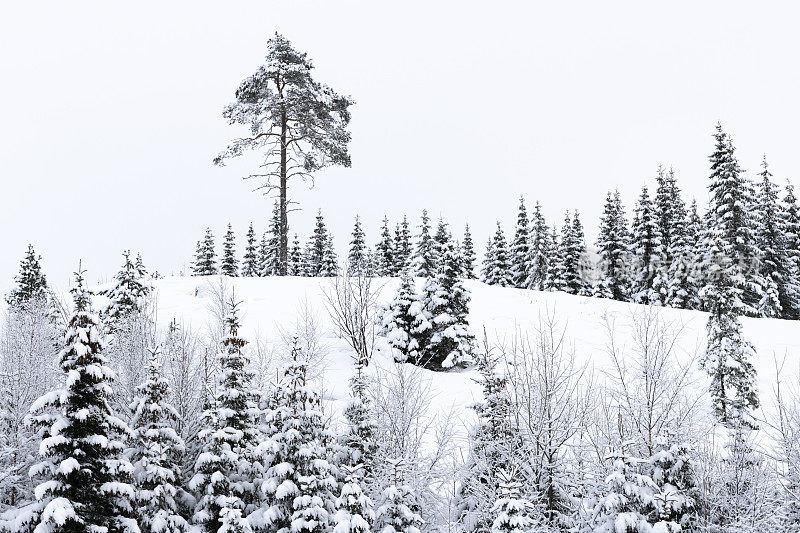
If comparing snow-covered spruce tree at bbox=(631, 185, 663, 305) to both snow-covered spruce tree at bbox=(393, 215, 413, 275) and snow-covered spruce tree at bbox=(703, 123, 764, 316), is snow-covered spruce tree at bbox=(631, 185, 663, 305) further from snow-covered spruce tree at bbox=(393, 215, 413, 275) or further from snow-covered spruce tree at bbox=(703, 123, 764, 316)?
snow-covered spruce tree at bbox=(393, 215, 413, 275)

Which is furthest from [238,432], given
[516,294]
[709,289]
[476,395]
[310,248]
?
[310,248]

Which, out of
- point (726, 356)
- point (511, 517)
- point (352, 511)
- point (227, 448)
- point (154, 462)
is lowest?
point (352, 511)

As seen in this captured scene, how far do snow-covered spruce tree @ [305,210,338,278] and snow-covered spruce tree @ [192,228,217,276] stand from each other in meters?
9.82

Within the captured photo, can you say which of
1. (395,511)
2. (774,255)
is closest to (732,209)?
(774,255)

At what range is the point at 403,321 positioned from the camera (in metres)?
23.0

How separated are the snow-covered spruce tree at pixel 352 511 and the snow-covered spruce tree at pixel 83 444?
149 inches

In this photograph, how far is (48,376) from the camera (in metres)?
18.1

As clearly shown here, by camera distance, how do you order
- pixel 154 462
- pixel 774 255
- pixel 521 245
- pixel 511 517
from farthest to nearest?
1. pixel 521 245
2. pixel 774 255
3. pixel 154 462
4. pixel 511 517

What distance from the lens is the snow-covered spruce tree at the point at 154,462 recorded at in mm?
10688

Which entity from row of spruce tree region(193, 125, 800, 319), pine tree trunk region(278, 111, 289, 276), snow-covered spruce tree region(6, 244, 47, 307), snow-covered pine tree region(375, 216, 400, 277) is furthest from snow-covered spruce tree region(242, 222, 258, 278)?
pine tree trunk region(278, 111, 289, 276)

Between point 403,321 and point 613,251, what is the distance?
97.9ft

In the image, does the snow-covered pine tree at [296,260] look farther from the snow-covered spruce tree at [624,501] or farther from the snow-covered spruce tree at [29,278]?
the snow-covered spruce tree at [624,501]

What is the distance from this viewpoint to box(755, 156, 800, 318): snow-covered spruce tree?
37.8 metres

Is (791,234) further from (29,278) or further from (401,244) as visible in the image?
(29,278)
